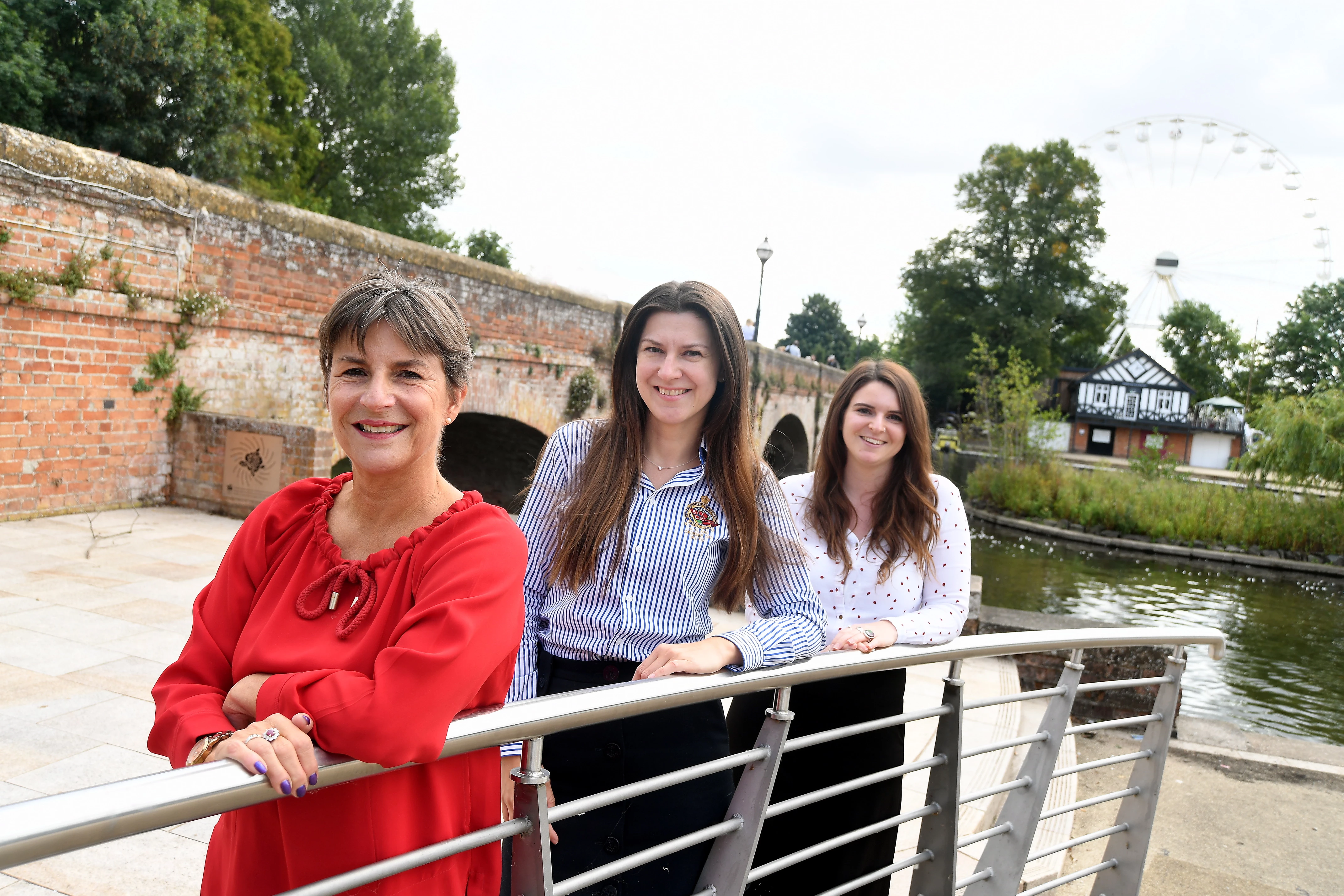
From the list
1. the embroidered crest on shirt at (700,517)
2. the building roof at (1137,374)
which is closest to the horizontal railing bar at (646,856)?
the embroidered crest on shirt at (700,517)

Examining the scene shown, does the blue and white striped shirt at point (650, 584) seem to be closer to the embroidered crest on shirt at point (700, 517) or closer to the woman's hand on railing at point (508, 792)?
the embroidered crest on shirt at point (700, 517)

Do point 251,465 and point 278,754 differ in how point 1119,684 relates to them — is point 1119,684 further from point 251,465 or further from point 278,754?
point 251,465

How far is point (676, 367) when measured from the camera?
78.4 inches

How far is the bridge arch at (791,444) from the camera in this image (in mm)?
21719

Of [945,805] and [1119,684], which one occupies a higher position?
[1119,684]

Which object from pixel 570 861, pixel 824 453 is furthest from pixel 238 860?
pixel 824 453

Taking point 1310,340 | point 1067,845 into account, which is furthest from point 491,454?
point 1310,340

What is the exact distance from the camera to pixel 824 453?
3016mm

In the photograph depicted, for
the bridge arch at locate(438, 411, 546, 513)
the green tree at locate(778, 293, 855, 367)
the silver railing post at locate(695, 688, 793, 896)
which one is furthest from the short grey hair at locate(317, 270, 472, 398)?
the green tree at locate(778, 293, 855, 367)

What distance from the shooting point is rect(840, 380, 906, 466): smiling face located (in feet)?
9.48

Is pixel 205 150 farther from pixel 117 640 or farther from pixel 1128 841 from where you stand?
pixel 1128 841

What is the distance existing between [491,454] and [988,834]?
1161cm

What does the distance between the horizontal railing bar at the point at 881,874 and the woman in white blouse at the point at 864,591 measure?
146mm

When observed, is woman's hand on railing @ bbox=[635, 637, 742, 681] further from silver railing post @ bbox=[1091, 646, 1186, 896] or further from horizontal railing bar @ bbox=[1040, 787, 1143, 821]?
silver railing post @ bbox=[1091, 646, 1186, 896]
